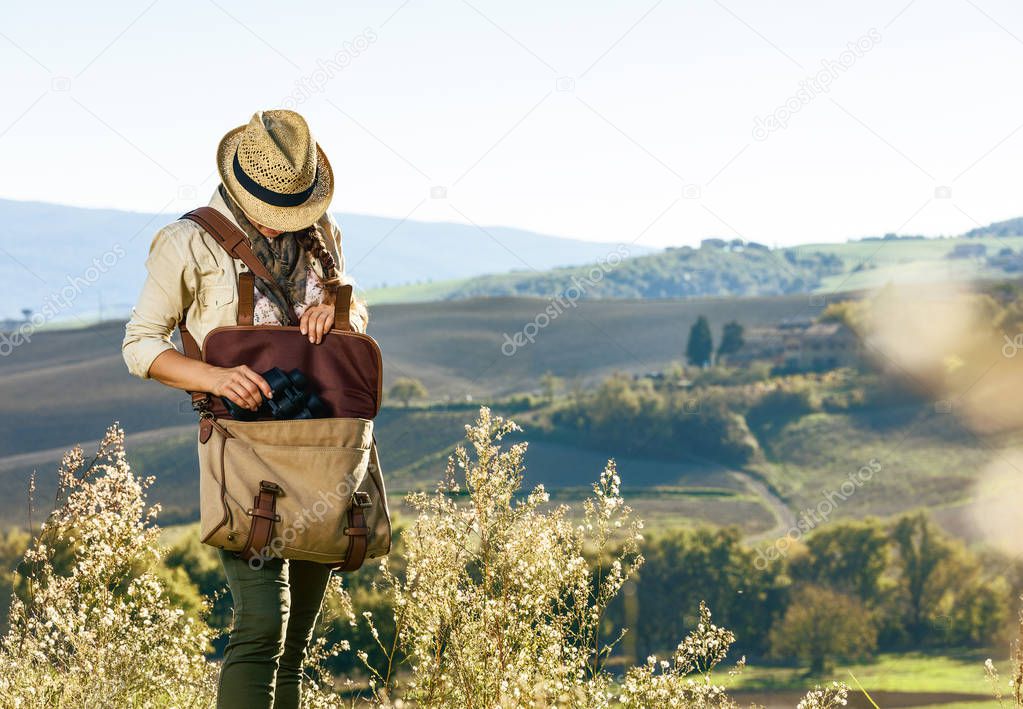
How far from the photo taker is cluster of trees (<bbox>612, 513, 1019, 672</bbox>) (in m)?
50.1

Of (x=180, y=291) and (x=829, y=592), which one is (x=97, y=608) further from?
(x=829, y=592)

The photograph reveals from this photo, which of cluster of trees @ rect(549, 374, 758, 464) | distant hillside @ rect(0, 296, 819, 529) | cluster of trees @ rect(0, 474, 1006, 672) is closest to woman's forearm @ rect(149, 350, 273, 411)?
cluster of trees @ rect(0, 474, 1006, 672)

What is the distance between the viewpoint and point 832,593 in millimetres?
53844

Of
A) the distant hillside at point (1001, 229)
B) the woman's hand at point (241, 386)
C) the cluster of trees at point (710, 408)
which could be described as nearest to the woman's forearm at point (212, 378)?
the woman's hand at point (241, 386)

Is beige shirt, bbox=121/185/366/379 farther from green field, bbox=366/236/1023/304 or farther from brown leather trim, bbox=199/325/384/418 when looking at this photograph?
green field, bbox=366/236/1023/304

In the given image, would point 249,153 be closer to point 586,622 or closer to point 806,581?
point 586,622

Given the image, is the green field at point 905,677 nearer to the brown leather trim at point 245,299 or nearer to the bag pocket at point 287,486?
the bag pocket at point 287,486

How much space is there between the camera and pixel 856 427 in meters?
78.6

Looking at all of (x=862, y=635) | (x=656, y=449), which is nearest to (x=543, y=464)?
(x=656, y=449)

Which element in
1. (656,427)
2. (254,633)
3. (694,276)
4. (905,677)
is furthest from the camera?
(694,276)

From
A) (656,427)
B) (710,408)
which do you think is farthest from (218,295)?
(710,408)

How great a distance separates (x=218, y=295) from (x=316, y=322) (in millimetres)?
223

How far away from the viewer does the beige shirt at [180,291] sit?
2291 mm

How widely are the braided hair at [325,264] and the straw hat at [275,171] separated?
0.06 metres
